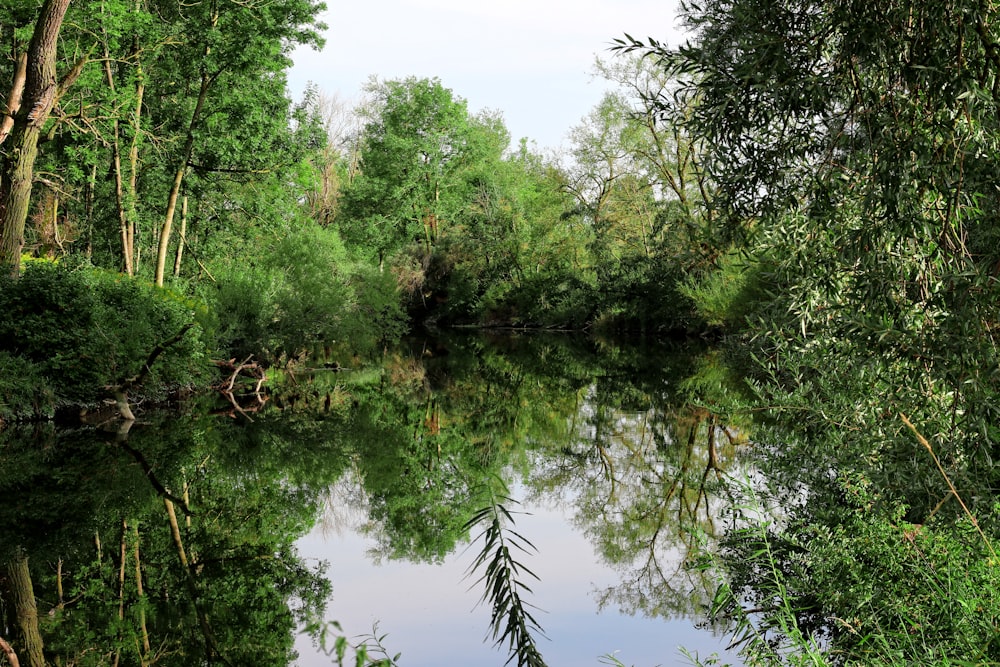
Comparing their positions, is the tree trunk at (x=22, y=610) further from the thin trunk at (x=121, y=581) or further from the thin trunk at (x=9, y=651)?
the thin trunk at (x=121, y=581)

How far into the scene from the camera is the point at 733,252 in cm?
610

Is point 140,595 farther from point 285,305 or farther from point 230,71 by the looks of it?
point 230,71

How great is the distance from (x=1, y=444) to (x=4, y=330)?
2306 mm

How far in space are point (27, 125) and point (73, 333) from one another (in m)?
3.94

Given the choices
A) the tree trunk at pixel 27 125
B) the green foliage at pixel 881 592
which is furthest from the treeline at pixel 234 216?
the green foliage at pixel 881 592

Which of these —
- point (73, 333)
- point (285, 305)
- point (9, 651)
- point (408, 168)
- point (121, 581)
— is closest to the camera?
point (9, 651)

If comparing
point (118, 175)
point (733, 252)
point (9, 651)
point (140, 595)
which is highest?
point (118, 175)

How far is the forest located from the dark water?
0.91 metres

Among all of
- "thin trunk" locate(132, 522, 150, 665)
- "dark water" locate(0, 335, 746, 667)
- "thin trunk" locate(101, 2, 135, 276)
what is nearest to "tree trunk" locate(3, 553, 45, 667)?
"dark water" locate(0, 335, 746, 667)

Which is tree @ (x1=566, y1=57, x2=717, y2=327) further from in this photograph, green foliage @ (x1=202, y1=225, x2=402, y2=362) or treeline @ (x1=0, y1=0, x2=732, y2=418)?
green foliage @ (x1=202, y1=225, x2=402, y2=362)

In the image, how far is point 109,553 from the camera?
816 centimetres

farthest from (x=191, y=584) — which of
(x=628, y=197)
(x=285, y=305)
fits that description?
(x=628, y=197)

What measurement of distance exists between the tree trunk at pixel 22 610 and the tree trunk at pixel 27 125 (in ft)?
29.5

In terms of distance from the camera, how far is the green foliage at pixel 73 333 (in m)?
14.1
